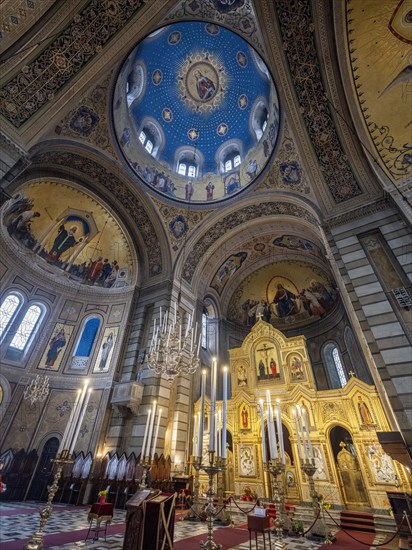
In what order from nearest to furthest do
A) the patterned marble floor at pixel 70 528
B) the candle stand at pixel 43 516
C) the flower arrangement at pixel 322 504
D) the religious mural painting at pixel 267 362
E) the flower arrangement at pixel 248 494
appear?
the candle stand at pixel 43 516, the patterned marble floor at pixel 70 528, the flower arrangement at pixel 322 504, the flower arrangement at pixel 248 494, the religious mural painting at pixel 267 362

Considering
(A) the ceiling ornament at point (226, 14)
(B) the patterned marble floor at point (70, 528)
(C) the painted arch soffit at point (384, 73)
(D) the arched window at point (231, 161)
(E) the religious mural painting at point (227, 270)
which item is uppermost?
(D) the arched window at point (231, 161)

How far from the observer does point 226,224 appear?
14.7 metres

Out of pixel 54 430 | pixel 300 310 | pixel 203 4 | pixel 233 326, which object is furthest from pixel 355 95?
pixel 54 430

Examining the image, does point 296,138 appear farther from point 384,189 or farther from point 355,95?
point 384,189

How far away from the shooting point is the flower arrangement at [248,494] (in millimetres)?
10125

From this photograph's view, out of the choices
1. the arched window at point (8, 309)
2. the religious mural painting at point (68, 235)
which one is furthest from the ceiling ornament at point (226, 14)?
the arched window at point (8, 309)

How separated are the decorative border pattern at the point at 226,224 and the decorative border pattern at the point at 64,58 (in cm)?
855

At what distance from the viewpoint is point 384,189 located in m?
8.17

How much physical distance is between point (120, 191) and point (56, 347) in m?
8.08

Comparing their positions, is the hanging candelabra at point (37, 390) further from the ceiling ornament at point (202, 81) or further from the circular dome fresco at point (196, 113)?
the ceiling ornament at point (202, 81)

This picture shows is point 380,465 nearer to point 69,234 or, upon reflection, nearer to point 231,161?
point 231,161

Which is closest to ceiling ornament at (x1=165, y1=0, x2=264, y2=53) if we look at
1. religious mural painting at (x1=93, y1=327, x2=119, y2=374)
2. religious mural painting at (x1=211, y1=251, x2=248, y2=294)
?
religious mural painting at (x1=211, y1=251, x2=248, y2=294)

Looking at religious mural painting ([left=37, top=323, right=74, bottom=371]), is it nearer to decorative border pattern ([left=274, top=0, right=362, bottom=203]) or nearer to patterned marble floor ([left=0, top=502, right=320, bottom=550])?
patterned marble floor ([left=0, top=502, right=320, bottom=550])

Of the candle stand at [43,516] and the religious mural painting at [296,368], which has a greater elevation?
the religious mural painting at [296,368]
